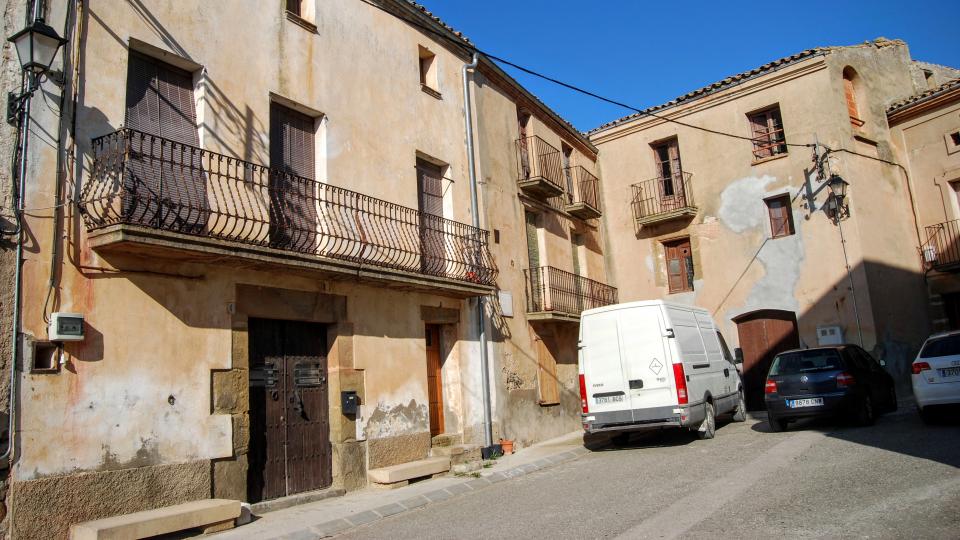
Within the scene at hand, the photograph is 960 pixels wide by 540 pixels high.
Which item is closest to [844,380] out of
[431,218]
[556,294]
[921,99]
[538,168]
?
[556,294]

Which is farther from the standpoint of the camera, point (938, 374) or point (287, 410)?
point (938, 374)

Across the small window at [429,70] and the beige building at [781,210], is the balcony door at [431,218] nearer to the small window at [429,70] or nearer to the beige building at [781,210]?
the small window at [429,70]

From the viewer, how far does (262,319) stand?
30.9 feet

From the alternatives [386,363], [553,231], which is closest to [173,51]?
[386,363]

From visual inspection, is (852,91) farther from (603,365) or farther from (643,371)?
(603,365)

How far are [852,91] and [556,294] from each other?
960 cm

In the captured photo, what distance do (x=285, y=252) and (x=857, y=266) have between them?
1324 centimetres

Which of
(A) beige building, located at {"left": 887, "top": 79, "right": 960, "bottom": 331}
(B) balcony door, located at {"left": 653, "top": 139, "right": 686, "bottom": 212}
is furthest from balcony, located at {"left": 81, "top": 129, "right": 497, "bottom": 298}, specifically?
(A) beige building, located at {"left": 887, "top": 79, "right": 960, "bottom": 331}

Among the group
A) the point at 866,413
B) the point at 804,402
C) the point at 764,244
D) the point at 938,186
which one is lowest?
the point at 866,413

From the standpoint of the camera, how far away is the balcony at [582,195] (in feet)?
57.9

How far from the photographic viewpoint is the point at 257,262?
8516 millimetres

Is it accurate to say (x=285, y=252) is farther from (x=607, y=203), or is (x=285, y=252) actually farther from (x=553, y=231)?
(x=607, y=203)

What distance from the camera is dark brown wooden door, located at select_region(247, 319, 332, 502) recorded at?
29.5ft

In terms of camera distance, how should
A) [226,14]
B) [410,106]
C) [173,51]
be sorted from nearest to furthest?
[173,51]
[226,14]
[410,106]
